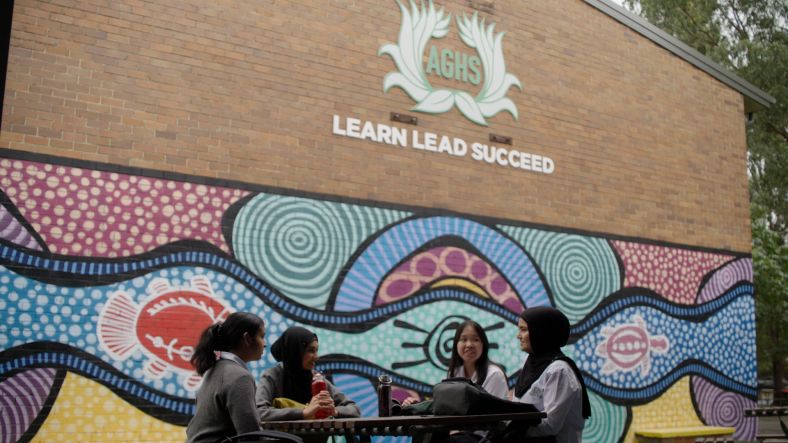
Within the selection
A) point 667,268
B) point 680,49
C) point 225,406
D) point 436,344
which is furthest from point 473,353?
point 680,49

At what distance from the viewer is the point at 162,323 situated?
729cm

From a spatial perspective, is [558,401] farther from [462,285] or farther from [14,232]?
[462,285]

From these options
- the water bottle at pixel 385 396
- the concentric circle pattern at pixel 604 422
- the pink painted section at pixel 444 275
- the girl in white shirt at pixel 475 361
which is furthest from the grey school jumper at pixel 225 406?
the concentric circle pattern at pixel 604 422

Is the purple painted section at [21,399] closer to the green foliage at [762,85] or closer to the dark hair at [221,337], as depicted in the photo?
the dark hair at [221,337]

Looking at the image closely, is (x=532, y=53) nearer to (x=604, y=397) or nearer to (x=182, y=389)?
(x=604, y=397)

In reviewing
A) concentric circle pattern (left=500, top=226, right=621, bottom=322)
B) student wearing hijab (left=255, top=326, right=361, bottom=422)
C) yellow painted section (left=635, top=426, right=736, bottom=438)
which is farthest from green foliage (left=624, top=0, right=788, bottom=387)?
student wearing hijab (left=255, top=326, right=361, bottom=422)

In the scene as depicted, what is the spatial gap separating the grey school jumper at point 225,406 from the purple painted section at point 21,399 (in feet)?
12.1

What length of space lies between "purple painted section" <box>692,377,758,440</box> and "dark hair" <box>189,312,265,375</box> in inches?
352

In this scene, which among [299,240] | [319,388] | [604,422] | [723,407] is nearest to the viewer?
[319,388]

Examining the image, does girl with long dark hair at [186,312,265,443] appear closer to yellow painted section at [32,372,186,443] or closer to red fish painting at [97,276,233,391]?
red fish painting at [97,276,233,391]

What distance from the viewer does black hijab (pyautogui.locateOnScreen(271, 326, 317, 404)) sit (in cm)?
488

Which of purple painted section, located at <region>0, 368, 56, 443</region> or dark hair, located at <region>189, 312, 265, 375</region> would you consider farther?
purple painted section, located at <region>0, 368, 56, 443</region>

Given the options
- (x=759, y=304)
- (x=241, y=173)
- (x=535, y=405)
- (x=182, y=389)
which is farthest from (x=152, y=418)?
(x=759, y=304)

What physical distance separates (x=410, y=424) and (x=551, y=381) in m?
0.90
